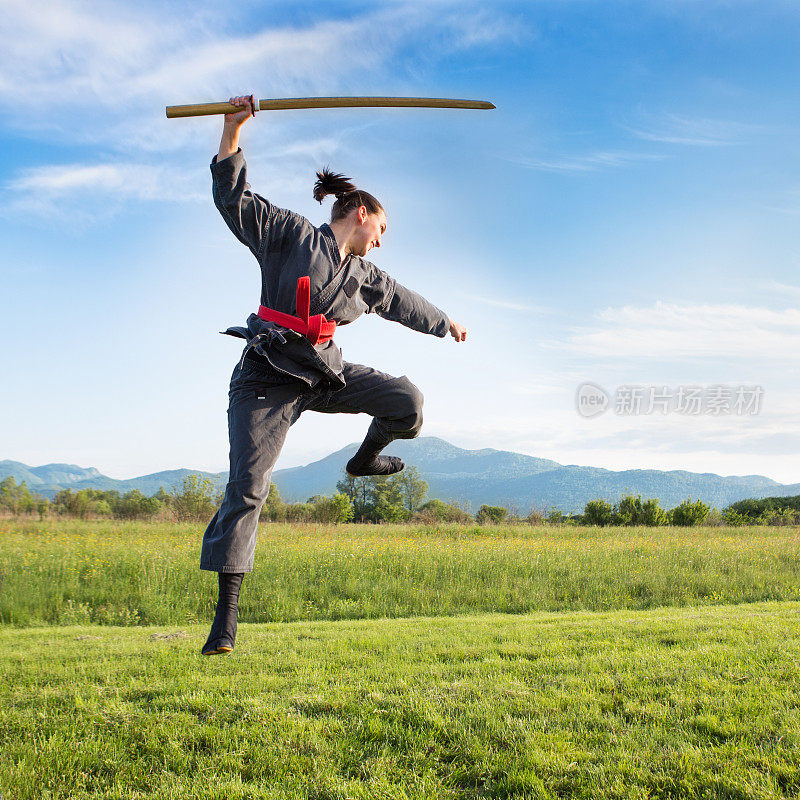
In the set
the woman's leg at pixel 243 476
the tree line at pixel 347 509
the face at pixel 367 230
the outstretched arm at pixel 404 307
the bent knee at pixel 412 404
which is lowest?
the tree line at pixel 347 509

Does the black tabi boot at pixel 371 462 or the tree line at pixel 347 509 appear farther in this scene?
the tree line at pixel 347 509

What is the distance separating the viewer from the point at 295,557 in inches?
517

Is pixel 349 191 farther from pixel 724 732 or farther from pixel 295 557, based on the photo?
pixel 295 557

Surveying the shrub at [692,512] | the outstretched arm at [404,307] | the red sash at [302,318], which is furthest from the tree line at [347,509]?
the red sash at [302,318]

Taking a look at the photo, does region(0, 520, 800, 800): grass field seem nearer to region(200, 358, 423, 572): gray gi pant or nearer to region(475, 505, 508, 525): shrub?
region(200, 358, 423, 572): gray gi pant

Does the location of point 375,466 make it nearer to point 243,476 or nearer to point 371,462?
point 371,462

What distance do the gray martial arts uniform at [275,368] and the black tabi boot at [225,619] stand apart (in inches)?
3.0

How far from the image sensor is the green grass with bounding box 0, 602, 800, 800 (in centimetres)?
352

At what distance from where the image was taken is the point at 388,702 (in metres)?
4.64

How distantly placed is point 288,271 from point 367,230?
22.7 inches

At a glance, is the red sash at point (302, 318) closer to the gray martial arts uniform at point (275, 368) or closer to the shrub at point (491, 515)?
the gray martial arts uniform at point (275, 368)

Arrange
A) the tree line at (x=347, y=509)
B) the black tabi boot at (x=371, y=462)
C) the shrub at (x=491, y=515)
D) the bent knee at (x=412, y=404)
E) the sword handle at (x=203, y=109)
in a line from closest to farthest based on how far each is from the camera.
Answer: the sword handle at (x=203, y=109)
the bent knee at (x=412, y=404)
the black tabi boot at (x=371, y=462)
the tree line at (x=347, y=509)
the shrub at (x=491, y=515)

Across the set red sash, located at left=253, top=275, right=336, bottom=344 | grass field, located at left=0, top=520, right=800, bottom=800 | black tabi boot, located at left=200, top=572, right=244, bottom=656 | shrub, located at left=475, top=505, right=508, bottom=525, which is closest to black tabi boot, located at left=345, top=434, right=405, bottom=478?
red sash, located at left=253, top=275, right=336, bottom=344

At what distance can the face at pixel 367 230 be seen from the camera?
3.83 m
